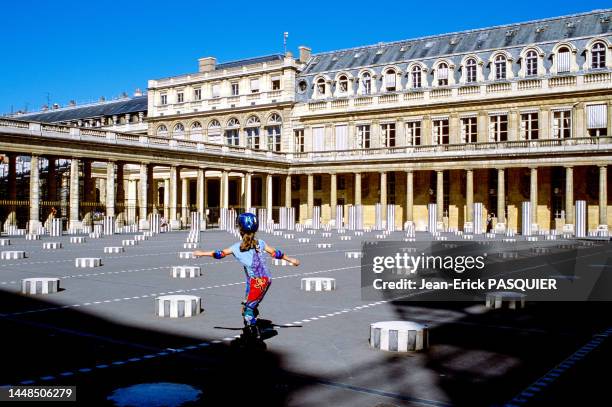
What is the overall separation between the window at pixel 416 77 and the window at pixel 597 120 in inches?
611

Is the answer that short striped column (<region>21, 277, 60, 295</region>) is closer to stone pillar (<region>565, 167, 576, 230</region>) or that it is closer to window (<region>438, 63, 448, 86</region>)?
stone pillar (<region>565, 167, 576, 230</region>)

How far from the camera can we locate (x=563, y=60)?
52.5 meters

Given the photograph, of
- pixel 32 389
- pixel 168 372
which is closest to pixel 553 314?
pixel 168 372

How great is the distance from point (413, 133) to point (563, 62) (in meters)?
14.2

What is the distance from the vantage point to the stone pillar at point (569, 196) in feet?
164

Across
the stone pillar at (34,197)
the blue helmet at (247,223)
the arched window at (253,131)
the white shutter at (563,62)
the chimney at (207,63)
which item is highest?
the chimney at (207,63)

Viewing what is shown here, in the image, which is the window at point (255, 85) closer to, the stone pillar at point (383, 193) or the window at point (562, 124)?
the stone pillar at point (383, 193)

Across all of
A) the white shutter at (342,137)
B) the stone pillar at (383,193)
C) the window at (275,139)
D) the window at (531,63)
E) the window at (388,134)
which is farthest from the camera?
the window at (275,139)

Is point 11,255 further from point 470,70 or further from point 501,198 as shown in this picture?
point 470,70

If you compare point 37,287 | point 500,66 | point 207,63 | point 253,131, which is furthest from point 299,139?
point 37,287

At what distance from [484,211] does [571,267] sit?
118 ft

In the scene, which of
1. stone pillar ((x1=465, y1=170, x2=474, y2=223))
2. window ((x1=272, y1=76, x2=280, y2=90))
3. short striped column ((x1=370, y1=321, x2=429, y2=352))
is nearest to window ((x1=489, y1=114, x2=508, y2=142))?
stone pillar ((x1=465, y1=170, x2=474, y2=223))

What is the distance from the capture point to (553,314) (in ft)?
41.3

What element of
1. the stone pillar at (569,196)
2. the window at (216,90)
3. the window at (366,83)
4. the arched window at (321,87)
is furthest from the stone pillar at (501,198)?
the window at (216,90)
